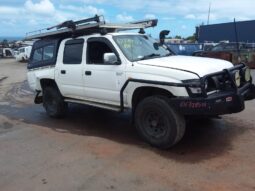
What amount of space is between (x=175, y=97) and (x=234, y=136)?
1634 mm

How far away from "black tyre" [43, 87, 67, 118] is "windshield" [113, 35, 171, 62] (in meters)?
→ 2.30

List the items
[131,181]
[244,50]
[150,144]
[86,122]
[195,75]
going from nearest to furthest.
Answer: [131,181]
[195,75]
[150,144]
[86,122]
[244,50]

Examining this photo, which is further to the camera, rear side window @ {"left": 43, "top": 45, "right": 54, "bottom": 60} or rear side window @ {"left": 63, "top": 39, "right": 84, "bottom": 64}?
rear side window @ {"left": 43, "top": 45, "right": 54, "bottom": 60}

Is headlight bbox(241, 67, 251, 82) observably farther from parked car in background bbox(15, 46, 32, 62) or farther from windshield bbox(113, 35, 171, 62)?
parked car in background bbox(15, 46, 32, 62)

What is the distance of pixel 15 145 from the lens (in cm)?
711

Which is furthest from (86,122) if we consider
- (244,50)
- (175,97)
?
(244,50)

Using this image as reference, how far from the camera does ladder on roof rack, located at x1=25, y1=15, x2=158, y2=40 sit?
25.9 ft

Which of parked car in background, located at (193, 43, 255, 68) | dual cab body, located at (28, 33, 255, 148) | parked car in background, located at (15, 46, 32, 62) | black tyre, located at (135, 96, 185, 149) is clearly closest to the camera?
dual cab body, located at (28, 33, 255, 148)

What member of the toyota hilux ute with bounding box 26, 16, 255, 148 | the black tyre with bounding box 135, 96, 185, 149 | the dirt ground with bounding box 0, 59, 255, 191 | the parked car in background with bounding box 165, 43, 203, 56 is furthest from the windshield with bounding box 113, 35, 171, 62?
the parked car in background with bounding box 165, 43, 203, 56

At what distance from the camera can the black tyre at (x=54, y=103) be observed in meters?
9.09

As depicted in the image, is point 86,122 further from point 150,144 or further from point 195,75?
point 195,75

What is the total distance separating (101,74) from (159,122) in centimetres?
162

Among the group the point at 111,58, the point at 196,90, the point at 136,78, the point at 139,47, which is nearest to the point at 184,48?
the point at 139,47

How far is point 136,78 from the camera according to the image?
6.74 metres
